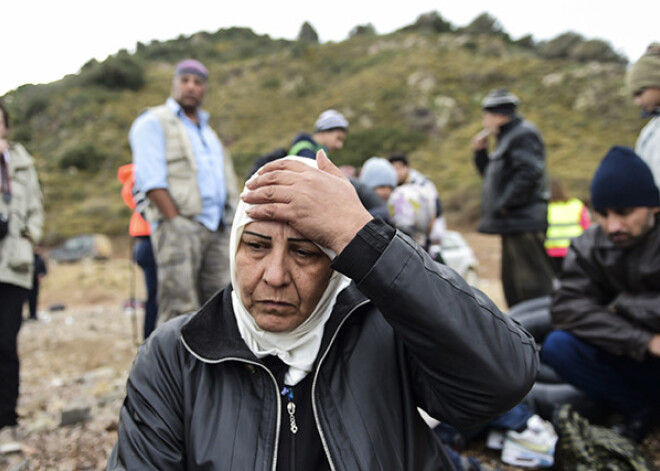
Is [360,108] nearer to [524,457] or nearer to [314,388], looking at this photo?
[524,457]

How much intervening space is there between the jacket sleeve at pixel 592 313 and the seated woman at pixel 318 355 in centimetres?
169

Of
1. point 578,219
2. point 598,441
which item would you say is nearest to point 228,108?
point 578,219

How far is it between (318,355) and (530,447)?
6.41 ft

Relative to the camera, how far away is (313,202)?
1332 millimetres

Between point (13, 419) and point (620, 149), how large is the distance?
3.82 m

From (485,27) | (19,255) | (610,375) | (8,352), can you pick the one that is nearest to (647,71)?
(610,375)

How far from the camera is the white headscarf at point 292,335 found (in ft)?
5.04

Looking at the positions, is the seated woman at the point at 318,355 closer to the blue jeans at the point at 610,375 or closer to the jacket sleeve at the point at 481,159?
the blue jeans at the point at 610,375

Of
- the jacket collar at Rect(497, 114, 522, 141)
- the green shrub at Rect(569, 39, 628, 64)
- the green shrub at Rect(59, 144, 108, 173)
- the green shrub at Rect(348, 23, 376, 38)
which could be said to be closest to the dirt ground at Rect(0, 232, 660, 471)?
the jacket collar at Rect(497, 114, 522, 141)

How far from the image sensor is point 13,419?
3.10 m

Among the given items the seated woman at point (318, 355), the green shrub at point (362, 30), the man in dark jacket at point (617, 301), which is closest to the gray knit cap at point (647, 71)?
the man in dark jacket at point (617, 301)

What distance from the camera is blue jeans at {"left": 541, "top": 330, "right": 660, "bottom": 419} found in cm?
293

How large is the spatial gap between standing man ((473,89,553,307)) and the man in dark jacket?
1651 millimetres

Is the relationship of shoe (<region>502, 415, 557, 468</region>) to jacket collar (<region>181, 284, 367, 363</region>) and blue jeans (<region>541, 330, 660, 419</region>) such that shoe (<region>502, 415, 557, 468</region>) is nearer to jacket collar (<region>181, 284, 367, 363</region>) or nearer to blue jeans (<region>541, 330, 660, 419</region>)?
blue jeans (<region>541, 330, 660, 419</region>)
